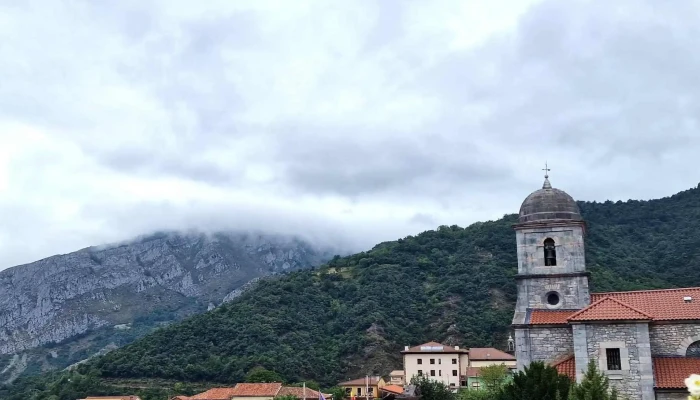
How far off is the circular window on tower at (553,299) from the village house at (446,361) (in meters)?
44.7

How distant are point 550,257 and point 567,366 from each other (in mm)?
5925

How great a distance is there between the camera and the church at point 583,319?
81.9ft

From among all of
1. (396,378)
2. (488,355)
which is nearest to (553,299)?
(488,355)

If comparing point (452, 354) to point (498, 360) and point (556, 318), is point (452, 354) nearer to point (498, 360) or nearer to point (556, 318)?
point (498, 360)

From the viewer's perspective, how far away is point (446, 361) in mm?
74688

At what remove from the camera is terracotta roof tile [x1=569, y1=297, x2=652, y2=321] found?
25203 mm

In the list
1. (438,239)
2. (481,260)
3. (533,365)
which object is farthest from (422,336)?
(533,365)

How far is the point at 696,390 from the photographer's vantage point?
243 inches

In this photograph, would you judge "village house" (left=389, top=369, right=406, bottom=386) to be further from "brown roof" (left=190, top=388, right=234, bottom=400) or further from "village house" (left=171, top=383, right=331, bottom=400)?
"brown roof" (left=190, top=388, right=234, bottom=400)

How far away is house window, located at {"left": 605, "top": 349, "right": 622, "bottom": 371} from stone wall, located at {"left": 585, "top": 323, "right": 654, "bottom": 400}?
0.44 feet

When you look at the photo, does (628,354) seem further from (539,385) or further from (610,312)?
(539,385)

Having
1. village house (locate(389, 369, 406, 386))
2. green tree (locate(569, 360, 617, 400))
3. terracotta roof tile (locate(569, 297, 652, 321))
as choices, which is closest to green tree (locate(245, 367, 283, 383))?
village house (locate(389, 369, 406, 386))

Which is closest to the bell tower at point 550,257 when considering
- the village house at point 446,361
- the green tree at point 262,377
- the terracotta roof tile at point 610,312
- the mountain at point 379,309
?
the terracotta roof tile at point 610,312

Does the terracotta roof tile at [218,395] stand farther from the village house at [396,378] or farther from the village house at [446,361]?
the village house at [396,378]
